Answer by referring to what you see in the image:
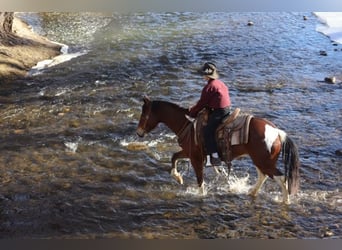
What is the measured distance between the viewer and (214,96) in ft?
9.51

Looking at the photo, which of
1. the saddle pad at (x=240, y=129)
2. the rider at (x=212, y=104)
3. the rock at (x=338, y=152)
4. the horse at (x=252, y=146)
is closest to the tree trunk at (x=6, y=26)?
the horse at (x=252, y=146)

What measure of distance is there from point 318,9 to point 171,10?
2.88 feet

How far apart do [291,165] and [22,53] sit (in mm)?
1876

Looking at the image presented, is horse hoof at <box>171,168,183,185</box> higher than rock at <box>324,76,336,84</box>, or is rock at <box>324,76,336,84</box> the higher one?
rock at <box>324,76,336,84</box>

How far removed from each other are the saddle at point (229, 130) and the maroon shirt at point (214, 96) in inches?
2.4

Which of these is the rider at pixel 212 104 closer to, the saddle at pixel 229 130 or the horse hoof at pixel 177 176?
the saddle at pixel 229 130

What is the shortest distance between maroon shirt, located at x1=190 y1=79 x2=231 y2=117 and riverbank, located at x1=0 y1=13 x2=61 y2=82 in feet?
3.53

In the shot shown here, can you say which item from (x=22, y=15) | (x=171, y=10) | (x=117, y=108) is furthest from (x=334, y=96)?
(x=22, y=15)

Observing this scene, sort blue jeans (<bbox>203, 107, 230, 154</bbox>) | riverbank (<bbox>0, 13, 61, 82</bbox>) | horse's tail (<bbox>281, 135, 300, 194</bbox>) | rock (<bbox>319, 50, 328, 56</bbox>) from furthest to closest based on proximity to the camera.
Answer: riverbank (<bbox>0, 13, 61, 82</bbox>)
rock (<bbox>319, 50, 328, 56</bbox>)
blue jeans (<bbox>203, 107, 230, 154</bbox>)
horse's tail (<bbox>281, 135, 300, 194</bbox>)

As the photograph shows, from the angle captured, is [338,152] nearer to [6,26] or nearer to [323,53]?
[323,53]

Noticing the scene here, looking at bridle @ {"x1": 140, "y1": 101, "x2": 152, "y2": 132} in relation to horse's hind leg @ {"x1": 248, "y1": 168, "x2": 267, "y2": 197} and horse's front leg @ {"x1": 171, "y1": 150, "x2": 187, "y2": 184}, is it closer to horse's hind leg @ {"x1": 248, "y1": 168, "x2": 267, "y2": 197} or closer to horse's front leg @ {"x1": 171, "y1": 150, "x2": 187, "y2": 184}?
horse's front leg @ {"x1": 171, "y1": 150, "x2": 187, "y2": 184}

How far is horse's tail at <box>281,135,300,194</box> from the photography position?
2.82 metres

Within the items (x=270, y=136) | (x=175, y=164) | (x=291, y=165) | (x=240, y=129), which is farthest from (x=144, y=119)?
(x=291, y=165)

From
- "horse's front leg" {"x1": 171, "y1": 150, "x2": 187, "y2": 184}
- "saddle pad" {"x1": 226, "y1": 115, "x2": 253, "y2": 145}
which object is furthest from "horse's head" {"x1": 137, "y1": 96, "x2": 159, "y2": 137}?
"saddle pad" {"x1": 226, "y1": 115, "x2": 253, "y2": 145}
